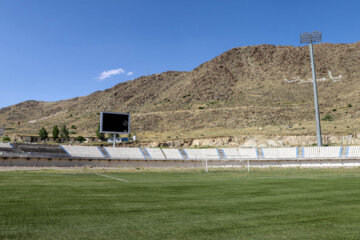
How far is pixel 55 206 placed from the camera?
8.45 metres

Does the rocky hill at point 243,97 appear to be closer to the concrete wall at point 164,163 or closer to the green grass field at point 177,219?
the concrete wall at point 164,163

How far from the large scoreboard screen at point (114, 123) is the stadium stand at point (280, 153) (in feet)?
70.1

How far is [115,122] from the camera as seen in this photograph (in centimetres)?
3981

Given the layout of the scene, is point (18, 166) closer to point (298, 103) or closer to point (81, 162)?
point (81, 162)

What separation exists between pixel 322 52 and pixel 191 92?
183 ft

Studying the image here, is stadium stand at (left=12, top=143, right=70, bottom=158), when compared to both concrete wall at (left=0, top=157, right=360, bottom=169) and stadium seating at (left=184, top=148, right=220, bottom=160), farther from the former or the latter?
stadium seating at (left=184, top=148, right=220, bottom=160)

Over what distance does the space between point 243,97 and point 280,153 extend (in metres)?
53.4

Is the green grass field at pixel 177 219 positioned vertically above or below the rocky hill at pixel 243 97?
below

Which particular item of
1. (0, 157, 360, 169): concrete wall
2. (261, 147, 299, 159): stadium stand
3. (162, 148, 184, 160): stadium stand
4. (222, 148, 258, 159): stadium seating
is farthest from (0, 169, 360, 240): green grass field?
→ (162, 148, 184, 160): stadium stand

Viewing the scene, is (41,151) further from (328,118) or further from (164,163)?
(328,118)

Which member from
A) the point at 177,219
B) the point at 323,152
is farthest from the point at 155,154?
the point at 177,219

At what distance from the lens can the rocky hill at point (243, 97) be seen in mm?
76000

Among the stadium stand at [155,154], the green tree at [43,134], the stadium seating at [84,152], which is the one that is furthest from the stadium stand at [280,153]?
the green tree at [43,134]

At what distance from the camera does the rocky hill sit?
76.0 meters
